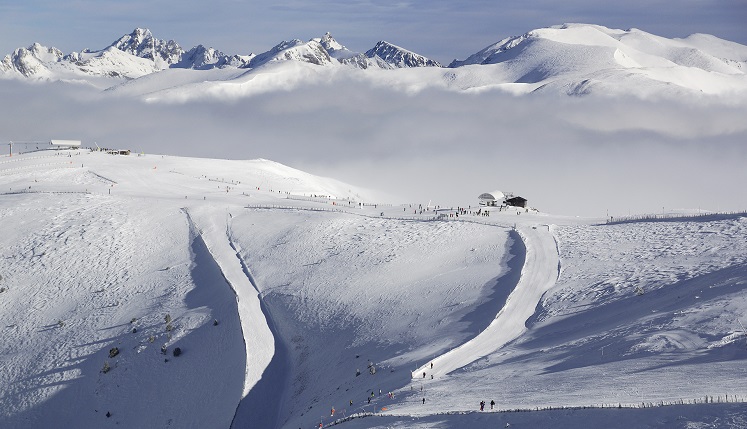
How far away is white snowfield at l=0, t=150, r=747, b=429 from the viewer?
43.2 metres

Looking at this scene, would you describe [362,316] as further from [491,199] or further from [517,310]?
[491,199]

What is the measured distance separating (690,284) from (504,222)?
99.0 ft

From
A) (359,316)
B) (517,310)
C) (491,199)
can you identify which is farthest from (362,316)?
(491,199)

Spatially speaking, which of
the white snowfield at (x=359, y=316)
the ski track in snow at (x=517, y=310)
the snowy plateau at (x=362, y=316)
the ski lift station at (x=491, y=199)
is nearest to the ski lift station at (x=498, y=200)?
the ski lift station at (x=491, y=199)

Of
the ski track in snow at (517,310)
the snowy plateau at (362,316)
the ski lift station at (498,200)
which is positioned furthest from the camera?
the ski lift station at (498,200)

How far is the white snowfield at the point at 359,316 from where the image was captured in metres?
43.2

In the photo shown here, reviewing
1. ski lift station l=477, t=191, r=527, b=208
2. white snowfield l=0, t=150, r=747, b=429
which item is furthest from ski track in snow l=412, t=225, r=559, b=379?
ski lift station l=477, t=191, r=527, b=208

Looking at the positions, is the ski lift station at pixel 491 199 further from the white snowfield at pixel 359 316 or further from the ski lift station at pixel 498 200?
the white snowfield at pixel 359 316

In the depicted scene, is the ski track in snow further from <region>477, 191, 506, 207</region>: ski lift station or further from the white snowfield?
<region>477, 191, 506, 207</region>: ski lift station

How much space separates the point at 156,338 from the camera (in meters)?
64.6

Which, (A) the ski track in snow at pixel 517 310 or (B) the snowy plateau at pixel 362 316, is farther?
(A) the ski track in snow at pixel 517 310

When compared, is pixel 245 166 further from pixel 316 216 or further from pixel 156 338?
pixel 156 338

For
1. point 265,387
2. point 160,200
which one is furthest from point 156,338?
point 160,200

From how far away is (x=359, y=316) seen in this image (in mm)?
62469
